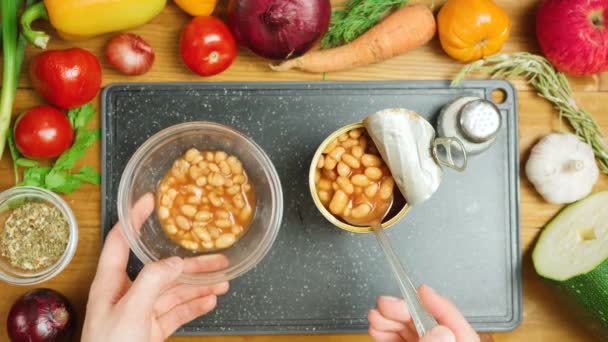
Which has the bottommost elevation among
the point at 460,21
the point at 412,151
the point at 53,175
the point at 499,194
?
the point at 53,175

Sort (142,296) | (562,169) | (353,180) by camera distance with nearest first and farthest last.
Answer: (142,296) → (353,180) → (562,169)

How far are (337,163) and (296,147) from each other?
161 mm

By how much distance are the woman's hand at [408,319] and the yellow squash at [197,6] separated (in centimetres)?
66

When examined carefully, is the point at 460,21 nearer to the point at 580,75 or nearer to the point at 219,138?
the point at 580,75

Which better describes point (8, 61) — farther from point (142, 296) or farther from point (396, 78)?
point (396, 78)

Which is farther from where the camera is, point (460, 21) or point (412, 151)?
point (460, 21)

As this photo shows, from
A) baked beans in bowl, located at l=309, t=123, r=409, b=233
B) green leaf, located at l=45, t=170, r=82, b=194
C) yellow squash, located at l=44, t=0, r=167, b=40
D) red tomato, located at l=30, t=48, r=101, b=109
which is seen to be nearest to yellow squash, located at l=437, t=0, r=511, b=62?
baked beans in bowl, located at l=309, t=123, r=409, b=233

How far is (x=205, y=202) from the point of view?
1.15 meters

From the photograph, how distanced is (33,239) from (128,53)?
41 cm

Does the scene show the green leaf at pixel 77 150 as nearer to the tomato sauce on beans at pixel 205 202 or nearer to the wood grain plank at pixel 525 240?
the wood grain plank at pixel 525 240


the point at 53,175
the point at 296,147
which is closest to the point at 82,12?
the point at 53,175

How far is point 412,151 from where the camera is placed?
1.06m

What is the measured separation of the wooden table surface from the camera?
126 centimetres

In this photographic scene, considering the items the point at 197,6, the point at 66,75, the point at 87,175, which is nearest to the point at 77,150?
→ the point at 87,175
